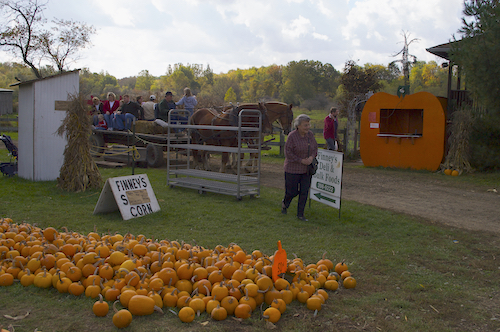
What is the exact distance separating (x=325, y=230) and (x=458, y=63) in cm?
908

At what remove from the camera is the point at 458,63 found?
12.5 meters

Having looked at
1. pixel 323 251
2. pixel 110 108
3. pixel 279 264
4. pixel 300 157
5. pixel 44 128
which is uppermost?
pixel 110 108

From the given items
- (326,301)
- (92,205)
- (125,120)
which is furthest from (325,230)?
(125,120)

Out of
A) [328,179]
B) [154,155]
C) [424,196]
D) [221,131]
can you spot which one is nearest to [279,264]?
[328,179]

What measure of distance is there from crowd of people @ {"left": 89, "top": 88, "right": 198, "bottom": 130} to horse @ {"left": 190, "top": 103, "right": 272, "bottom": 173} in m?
1.08

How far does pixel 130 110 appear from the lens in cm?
1498

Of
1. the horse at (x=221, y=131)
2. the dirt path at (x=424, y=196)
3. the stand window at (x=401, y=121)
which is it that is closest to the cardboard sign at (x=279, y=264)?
the dirt path at (x=424, y=196)

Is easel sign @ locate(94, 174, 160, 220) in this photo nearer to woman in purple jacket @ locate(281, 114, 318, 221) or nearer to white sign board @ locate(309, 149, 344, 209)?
woman in purple jacket @ locate(281, 114, 318, 221)

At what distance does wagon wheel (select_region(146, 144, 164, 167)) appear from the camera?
14.1 meters

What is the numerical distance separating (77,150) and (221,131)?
4.54 metres

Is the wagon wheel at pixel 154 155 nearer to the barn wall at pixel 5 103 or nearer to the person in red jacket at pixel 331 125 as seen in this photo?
the person in red jacket at pixel 331 125

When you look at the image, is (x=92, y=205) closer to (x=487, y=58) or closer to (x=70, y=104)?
(x=70, y=104)

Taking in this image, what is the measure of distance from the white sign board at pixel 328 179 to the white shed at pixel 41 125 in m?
7.02

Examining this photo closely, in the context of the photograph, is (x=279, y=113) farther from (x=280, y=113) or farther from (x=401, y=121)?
(x=401, y=121)
